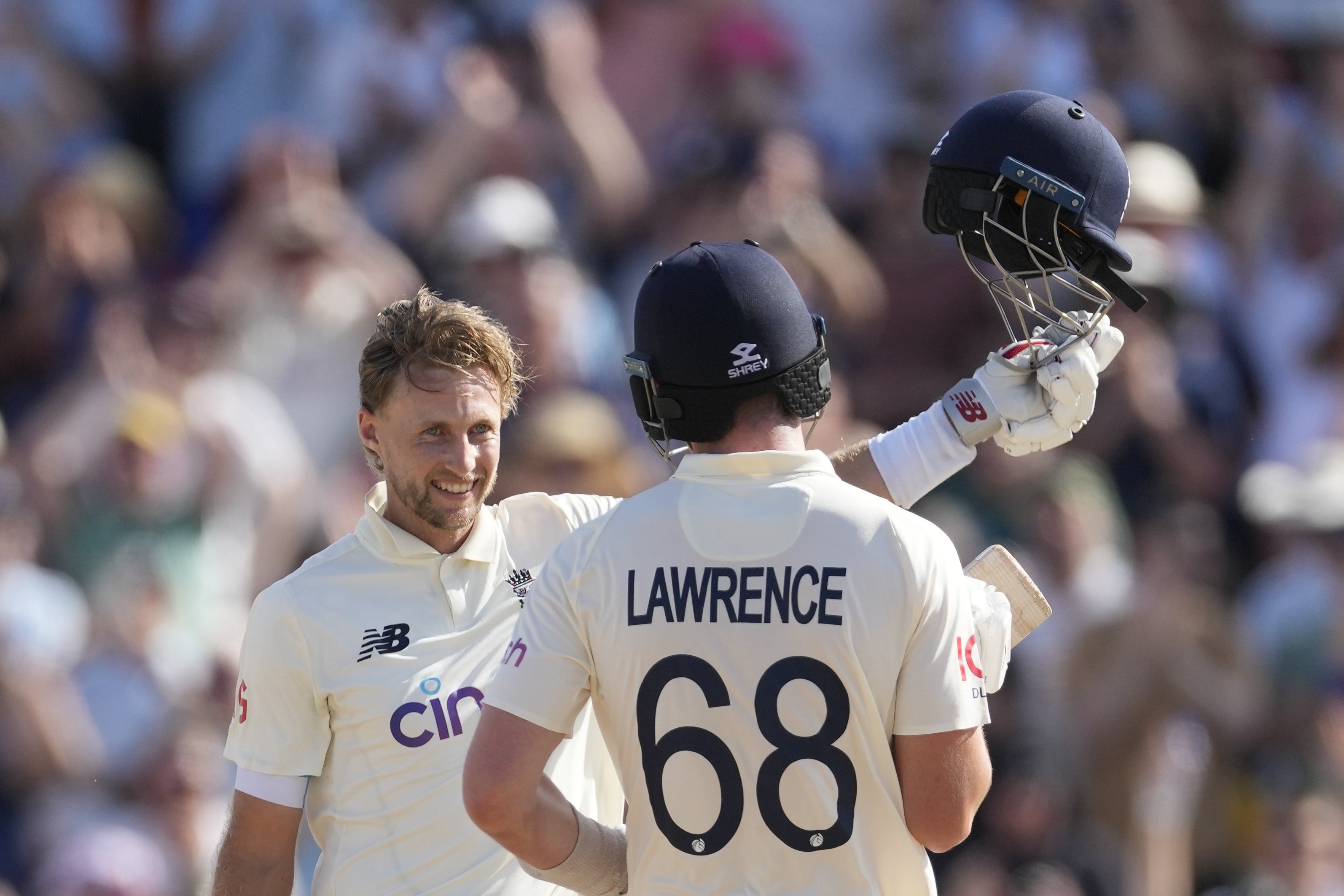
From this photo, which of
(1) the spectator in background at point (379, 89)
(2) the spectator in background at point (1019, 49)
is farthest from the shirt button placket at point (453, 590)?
(2) the spectator in background at point (1019, 49)

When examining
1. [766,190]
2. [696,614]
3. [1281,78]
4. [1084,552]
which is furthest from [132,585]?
[1281,78]

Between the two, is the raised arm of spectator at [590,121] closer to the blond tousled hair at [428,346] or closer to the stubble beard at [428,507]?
the blond tousled hair at [428,346]

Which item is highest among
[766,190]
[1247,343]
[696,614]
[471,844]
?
[766,190]

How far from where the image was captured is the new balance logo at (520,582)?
4.30 m

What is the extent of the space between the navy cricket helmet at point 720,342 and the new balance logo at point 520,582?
943mm

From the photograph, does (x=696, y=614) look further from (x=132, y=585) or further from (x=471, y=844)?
(x=132, y=585)

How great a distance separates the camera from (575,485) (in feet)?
26.1

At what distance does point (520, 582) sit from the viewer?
4.33 m

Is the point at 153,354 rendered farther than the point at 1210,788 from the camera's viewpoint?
Yes

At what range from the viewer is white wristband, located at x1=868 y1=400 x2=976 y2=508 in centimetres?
397

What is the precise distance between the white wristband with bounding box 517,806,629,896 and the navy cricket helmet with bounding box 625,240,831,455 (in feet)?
2.52

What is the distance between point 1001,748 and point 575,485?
2121 millimetres

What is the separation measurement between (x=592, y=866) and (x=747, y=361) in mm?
1004

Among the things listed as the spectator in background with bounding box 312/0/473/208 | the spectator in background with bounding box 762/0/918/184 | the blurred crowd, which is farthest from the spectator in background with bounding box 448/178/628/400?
the spectator in background with bounding box 762/0/918/184
